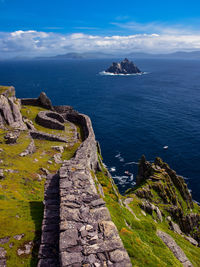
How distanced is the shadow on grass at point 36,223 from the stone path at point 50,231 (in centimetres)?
81

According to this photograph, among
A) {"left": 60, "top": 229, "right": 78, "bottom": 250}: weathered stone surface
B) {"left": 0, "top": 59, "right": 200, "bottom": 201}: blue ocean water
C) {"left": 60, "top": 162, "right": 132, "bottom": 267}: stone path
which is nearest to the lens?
{"left": 60, "top": 162, "right": 132, "bottom": 267}: stone path

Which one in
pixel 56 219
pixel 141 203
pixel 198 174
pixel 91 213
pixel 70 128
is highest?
pixel 91 213

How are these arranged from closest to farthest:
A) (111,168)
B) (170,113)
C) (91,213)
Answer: (91,213), (111,168), (170,113)

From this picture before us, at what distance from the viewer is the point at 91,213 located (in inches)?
427

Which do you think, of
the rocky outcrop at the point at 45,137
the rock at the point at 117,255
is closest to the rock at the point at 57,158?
the rocky outcrop at the point at 45,137

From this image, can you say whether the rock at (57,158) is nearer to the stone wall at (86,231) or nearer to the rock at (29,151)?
the rock at (29,151)

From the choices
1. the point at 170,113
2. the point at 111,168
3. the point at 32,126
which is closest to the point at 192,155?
the point at 111,168

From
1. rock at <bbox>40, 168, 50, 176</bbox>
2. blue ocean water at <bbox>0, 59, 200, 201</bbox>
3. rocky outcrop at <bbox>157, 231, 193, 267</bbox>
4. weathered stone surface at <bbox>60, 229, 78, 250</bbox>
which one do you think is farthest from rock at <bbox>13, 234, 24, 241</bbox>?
blue ocean water at <bbox>0, 59, 200, 201</bbox>

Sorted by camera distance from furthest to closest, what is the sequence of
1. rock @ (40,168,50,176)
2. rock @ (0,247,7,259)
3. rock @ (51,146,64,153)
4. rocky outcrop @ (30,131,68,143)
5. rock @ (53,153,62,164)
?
1. rocky outcrop @ (30,131,68,143)
2. rock @ (51,146,64,153)
3. rock @ (53,153,62,164)
4. rock @ (40,168,50,176)
5. rock @ (0,247,7,259)

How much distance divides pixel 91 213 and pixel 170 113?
11503 centimetres

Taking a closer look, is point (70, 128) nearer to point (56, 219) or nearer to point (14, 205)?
point (14, 205)

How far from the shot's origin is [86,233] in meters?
9.60

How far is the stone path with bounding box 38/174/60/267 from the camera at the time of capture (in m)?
9.31

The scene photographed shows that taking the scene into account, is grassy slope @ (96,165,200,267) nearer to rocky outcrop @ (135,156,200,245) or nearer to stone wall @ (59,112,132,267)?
stone wall @ (59,112,132,267)
